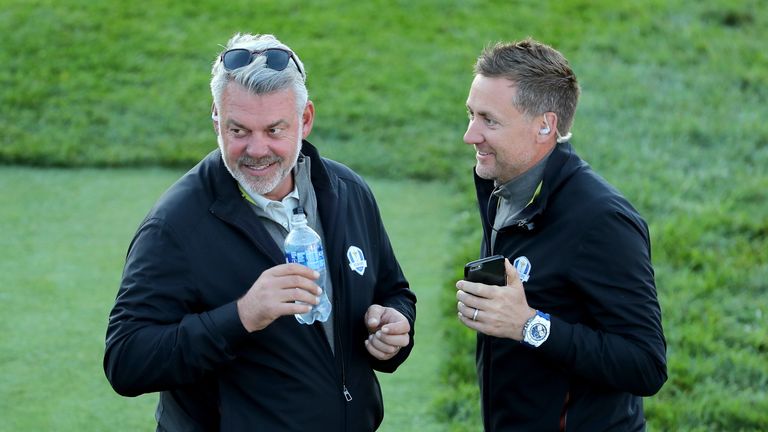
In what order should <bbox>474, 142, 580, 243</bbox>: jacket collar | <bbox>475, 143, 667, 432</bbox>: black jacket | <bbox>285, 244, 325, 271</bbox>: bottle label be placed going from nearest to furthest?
<bbox>285, 244, 325, 271</bbox>: bottle label → <bbox>475, 143, 667, 432</bbox>: black jacket → <bbox>474, 142, 580, 243</bbox>: jacket collar

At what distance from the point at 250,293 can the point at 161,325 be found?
312mm

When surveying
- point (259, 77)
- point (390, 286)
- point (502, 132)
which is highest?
point (259, 77)

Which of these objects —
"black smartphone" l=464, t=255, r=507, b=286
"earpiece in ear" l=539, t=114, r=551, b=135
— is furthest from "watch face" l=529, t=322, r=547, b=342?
"earpiece in ear" l=539, t=114, r=551, b=135

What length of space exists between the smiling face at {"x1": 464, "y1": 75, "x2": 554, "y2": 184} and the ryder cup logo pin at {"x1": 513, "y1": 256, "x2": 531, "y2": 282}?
33 centimetres

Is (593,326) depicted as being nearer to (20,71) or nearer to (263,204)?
(263,204)

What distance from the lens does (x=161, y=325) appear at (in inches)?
131

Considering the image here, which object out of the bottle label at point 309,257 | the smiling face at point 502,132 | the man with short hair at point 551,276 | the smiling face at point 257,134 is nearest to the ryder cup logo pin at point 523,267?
the man with short hair at point 551,276

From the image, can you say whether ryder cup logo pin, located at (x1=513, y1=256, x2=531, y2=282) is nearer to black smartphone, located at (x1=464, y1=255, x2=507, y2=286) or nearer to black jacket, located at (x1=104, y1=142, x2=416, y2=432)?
black smartphone, located at (x1=464, y1=255, x2=507, y2=286)

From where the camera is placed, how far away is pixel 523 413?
3.80 metres

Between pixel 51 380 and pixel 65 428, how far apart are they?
52 cm

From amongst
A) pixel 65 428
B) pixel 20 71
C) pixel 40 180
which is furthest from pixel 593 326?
pixel 20 71

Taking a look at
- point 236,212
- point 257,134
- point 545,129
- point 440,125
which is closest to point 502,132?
point 545,129

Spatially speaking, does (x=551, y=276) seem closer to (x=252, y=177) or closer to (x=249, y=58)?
(x=252, y=177)

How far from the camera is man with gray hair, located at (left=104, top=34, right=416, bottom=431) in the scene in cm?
327
